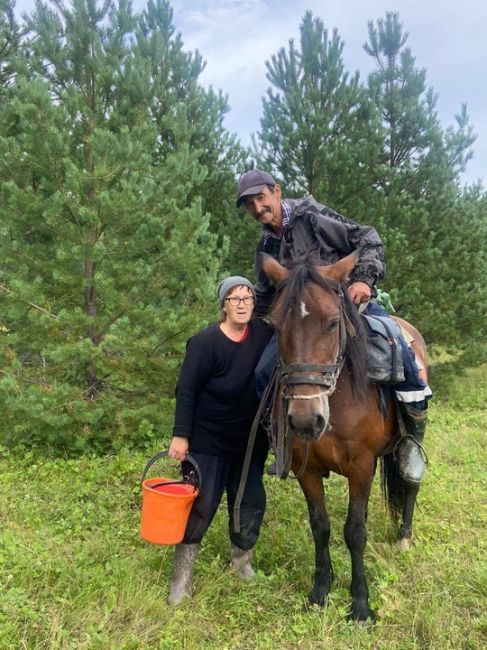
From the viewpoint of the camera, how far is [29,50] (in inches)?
244

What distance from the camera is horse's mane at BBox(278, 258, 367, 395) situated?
2.35 metres

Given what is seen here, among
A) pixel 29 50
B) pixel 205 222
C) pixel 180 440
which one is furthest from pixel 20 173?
pixel 180 440

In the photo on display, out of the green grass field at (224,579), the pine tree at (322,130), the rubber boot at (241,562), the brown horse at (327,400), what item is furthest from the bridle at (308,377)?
the pine tree at (322,130)

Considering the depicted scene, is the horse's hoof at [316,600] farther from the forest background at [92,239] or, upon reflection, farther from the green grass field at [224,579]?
the forest background at [92,239]

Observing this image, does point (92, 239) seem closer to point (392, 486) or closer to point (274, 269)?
point (274, 269)

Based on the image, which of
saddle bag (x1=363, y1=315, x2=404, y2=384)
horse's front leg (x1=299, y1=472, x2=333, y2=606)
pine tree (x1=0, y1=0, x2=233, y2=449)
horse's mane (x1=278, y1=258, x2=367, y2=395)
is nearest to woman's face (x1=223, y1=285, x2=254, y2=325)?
horse's mane (x1=278, y1=258, x2=367, y2=395)

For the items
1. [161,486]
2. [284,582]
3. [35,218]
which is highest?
[35,218]

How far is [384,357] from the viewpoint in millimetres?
2812

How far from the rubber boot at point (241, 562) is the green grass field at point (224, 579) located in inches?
3.2

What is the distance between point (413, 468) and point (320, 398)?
1.59 metres

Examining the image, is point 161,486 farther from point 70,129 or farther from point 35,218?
point 70,129

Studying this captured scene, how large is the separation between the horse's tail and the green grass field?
158mm

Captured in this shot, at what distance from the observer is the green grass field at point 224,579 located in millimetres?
2404

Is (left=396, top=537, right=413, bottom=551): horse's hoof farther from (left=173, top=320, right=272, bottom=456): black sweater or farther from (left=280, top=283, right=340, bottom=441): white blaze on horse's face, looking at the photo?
(left=280, top=283, right=340, bottom=441): white blaze on horse's face
